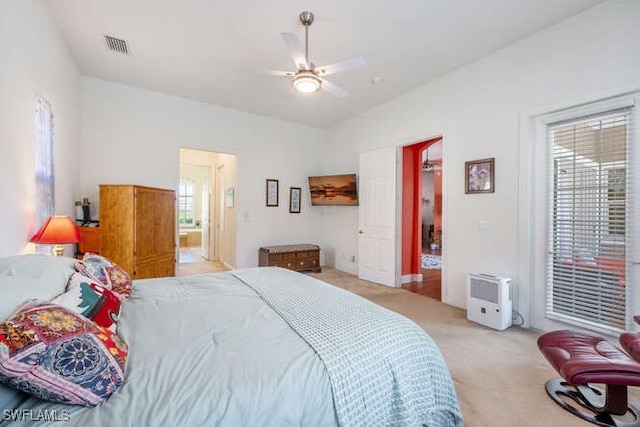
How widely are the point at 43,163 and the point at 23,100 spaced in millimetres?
618

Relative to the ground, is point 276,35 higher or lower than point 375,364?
higher

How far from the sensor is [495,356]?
2.40m

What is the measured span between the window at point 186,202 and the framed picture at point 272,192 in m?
5.51

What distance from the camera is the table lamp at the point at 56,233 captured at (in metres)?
2.11

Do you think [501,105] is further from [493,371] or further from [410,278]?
[410,278]

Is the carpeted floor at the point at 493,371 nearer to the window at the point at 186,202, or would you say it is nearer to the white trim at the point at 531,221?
the white trim at the point at 531,221

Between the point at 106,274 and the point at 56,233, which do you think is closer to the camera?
A: the point at 106,274

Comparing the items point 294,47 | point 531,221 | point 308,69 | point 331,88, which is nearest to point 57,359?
point 294,47

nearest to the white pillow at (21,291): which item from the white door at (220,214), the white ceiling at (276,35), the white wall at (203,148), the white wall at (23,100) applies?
the white wall at (23,100)

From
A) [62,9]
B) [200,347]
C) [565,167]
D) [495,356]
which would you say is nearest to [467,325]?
[495,356]

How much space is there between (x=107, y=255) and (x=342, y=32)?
3.57m

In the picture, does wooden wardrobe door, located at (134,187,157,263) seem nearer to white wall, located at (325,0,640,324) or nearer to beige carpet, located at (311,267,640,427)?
beige carpet, located at (311,267,640,427)

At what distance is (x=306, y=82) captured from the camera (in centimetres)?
262

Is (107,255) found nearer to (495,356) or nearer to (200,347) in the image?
(200,347)
